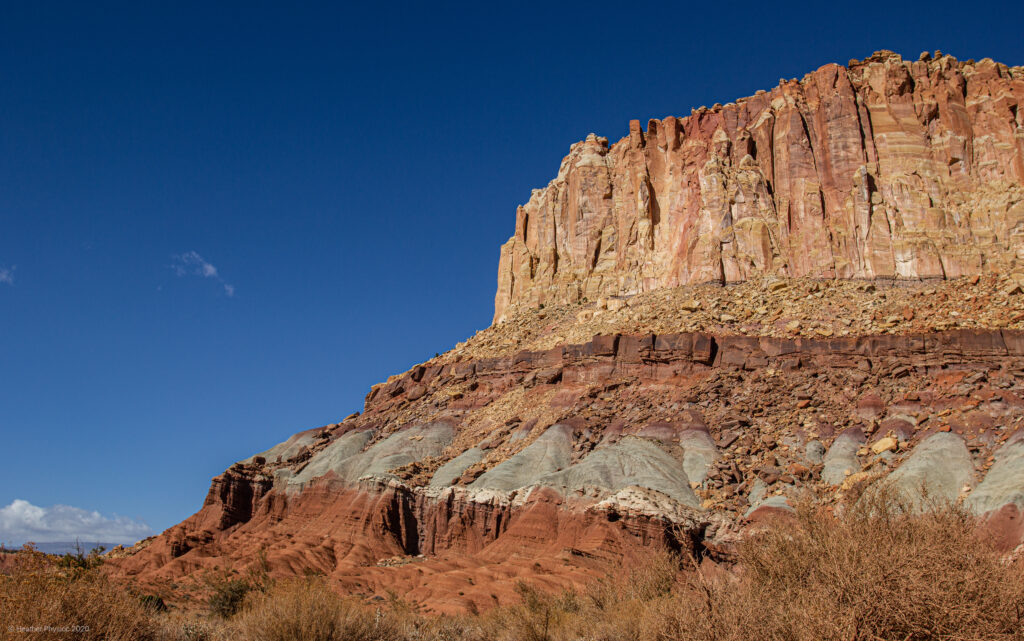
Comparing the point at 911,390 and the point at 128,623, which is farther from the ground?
the point at 911,390

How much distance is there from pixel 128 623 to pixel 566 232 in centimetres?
7333

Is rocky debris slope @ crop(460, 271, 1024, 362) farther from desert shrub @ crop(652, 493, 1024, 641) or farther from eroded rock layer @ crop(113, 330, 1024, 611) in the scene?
desert shrub @ crop(652, 493, 1024, 641)

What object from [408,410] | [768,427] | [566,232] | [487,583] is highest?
[566,232]

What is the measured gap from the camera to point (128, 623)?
45.7 ft

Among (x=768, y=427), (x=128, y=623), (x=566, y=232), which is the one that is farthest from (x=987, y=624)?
(x=566, y=232)

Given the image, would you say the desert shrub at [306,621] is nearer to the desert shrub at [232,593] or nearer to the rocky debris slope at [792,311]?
the desert shrub at [232,593]

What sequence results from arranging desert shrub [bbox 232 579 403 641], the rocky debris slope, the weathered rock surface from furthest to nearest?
the rocky debris slope
the weathered rock surface
desert shrub [bbox 232 579 403 641]

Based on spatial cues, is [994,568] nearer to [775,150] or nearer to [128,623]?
[128,623]

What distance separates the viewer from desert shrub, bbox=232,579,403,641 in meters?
15.0

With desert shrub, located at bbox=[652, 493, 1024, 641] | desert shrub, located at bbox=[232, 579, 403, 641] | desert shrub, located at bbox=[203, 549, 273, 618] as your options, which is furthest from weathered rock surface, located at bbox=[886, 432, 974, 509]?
desert shrub, located at bbox=[203, 549, 273, 618]

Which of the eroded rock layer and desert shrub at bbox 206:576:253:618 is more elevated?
the eroded rock layer

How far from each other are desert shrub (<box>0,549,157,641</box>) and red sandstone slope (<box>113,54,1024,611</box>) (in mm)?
12182

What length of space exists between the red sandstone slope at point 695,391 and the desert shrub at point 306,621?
8.31m

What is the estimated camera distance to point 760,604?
12.2m
